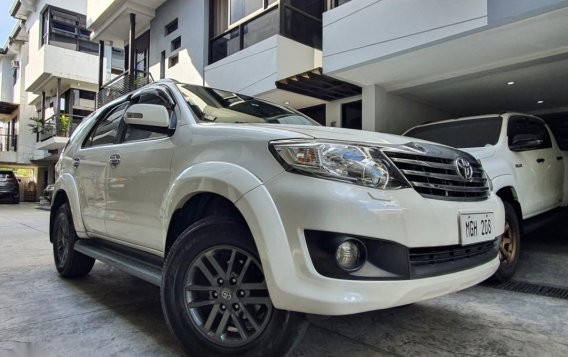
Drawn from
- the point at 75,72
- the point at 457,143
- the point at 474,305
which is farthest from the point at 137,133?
the point at 75,72

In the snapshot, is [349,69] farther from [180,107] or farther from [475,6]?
[180,107]

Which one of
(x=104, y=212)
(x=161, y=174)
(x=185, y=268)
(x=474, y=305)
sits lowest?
(x=474, y=305)

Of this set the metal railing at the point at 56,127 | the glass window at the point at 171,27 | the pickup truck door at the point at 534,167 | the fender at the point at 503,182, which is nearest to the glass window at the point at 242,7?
the glass window at the point at 171,27

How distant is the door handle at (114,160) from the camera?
316 cm

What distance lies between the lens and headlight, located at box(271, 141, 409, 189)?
185cm

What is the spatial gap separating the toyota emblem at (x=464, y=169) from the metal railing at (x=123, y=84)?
37.9 ft

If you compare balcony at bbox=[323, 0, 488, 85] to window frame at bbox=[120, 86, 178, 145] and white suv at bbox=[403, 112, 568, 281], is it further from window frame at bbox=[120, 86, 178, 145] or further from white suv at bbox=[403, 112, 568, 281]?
window frame at bbox=[120, 86, 178, 145]

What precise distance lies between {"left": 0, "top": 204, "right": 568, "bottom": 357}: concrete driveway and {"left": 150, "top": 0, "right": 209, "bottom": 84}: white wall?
25.2 ft

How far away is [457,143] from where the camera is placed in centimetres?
460

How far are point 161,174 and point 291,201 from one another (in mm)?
1210

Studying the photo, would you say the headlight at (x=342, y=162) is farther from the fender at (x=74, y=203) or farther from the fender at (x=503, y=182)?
the fender at (x=74, y=203)

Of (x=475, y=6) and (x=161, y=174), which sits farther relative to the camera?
(x=475, y=6)

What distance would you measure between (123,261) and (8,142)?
103 feet

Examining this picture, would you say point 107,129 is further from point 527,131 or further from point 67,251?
point 527,131
